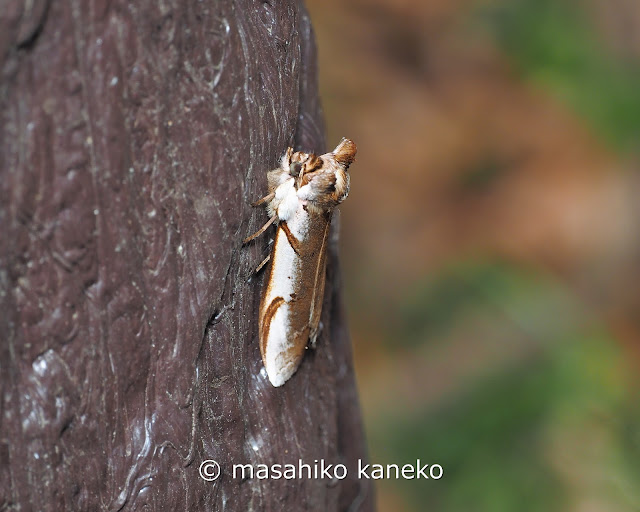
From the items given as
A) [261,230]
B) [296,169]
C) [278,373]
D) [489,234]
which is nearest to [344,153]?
[296,169]

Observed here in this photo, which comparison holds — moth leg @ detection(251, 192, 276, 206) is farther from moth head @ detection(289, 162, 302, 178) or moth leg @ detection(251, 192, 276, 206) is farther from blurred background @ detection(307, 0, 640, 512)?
blurred background @ detection(307, 0, 640, 512)

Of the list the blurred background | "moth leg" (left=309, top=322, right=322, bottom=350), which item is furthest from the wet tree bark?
the blurred background

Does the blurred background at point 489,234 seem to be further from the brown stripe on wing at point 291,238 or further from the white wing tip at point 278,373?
the brown stripe on wing at point 291,238

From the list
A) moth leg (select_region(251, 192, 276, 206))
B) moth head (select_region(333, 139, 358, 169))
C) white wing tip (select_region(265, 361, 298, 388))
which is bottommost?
white wing tip (select_region(265, 361, 298, 388))

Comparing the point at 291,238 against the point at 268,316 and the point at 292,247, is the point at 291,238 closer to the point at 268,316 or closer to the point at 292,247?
the point at 292,247

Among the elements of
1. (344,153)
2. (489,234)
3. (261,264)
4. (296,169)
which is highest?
(489,234)

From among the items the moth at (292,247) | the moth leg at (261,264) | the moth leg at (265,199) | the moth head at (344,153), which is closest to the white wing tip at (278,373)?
the moth at (292,247)

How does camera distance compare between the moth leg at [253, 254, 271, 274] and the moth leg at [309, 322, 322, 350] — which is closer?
the moth leg at [253, 254, 271, 274]
